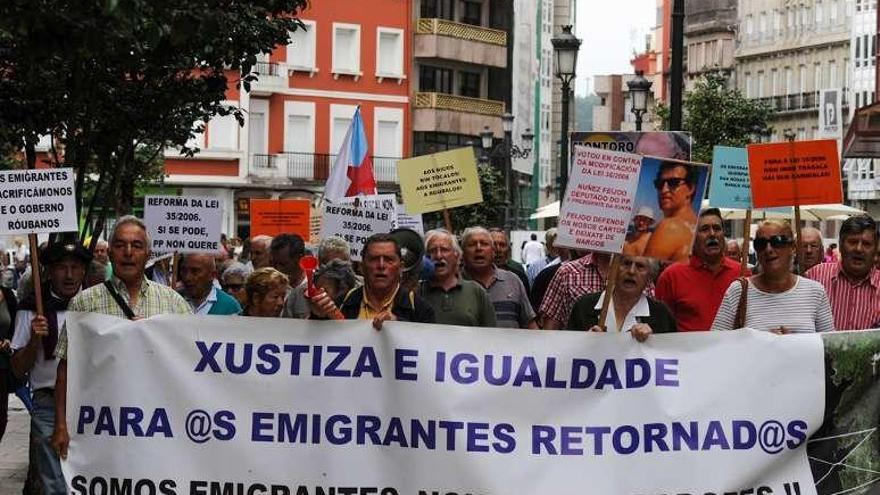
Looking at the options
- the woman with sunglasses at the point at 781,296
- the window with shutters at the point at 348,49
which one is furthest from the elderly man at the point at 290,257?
the window with shutters at the point at 348,49

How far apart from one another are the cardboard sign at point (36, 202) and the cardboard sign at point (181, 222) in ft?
12.5

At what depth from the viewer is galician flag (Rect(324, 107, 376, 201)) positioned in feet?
66.5

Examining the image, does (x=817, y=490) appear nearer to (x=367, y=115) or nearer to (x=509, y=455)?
(x=509, y=455)

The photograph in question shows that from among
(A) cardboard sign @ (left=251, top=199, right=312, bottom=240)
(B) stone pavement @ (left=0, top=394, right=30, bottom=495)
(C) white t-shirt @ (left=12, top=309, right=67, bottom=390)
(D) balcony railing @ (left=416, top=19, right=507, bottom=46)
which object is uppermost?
(D) balcony railing @ (left=416, top=19, right=507, bottom=46)

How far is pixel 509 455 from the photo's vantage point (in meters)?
8.95

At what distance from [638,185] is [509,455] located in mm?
1553

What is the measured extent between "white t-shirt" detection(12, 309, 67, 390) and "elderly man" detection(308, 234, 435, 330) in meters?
1.39

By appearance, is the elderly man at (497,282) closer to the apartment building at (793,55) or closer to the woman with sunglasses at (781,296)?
the woman with sunglasses at (781,296)

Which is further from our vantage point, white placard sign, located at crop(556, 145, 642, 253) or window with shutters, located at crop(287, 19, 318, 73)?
window with shutters, located at crop(287, 19, 318, 73)

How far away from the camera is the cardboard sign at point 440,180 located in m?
15.9

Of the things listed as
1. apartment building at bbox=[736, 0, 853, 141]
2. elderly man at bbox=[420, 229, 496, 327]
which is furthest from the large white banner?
apartment building at bbox=[736, 0, 853, 141]

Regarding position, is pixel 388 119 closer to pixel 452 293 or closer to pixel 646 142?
pixel 646 142

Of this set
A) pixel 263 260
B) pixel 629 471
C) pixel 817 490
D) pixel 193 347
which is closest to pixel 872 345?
→ pixel 817 490

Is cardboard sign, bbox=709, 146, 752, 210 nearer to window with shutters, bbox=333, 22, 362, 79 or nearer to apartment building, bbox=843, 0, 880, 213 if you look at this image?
window with shutters, bbox=333, 22, 362, 79
